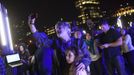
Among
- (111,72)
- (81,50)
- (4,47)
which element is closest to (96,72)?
(111,72)

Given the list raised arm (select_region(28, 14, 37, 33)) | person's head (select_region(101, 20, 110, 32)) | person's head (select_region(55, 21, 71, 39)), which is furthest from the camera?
person's head (select_region(101, 20, 110, 32))

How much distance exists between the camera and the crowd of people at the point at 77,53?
678cm

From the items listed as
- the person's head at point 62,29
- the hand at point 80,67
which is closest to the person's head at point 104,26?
the person's head at point 62,29

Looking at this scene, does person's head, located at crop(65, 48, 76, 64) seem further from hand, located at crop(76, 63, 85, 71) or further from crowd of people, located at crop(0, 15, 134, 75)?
hand, located at crop(76, 63, 85, 71)

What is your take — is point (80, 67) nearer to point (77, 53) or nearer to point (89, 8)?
point (77, 53)

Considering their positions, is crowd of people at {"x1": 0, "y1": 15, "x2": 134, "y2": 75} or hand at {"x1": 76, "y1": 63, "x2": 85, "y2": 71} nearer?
hand at {"x1": 76, "y1": 63, "x2": 85, "y2": 71}

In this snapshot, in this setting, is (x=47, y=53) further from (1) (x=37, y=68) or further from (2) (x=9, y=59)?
(2) (x=9, y=59)

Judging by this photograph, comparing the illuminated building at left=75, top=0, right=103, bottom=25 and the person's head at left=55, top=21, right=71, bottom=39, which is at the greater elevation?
the illuminated building at left=75, top=0, right=103, bottom=25

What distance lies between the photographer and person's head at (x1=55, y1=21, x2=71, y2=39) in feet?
23.0

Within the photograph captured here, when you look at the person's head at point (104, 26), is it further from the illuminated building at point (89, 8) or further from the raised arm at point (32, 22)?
the illuminated building at point (89, 8)

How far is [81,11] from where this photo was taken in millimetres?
183375

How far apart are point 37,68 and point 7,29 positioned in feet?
10.5

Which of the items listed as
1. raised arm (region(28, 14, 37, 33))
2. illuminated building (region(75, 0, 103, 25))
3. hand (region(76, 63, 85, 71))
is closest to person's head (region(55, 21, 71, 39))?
hand (region(76, 63, 85, 71))

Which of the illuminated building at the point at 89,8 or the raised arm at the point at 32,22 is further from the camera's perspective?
the illuminated building at the point at 89,8
